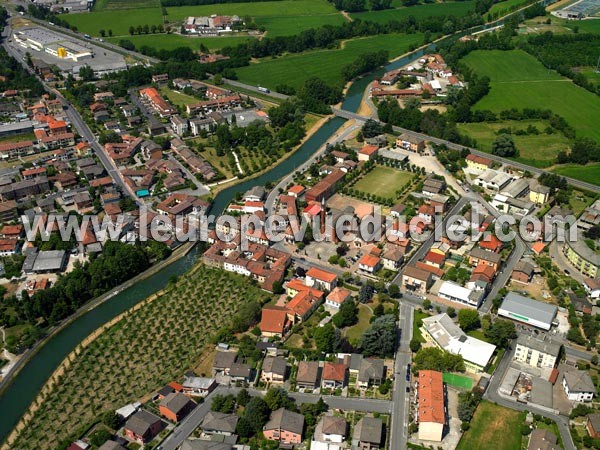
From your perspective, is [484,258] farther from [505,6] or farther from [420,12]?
[505,6]

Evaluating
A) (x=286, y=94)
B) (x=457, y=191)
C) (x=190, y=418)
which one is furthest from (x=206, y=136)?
(x=190, y=418)

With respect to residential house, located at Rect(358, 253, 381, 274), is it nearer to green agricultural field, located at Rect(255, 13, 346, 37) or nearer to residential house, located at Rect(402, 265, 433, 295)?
residential house, located at Rect(402, 265, 433, 295)

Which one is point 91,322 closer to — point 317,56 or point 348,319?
point 348,319

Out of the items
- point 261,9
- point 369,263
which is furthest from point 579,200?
point 261,9

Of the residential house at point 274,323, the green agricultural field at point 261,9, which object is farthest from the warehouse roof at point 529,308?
the green agricultural field at point 261,9

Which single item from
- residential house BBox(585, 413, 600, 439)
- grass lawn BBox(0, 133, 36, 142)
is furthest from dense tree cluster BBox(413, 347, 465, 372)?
grass lawn BBox(0, 133, 36, 142)

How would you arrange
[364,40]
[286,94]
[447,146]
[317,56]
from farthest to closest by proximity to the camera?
[364,40]
[317,56]
[286,94]
[447,146]
